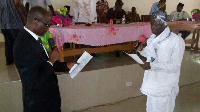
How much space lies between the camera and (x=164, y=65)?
1772mm

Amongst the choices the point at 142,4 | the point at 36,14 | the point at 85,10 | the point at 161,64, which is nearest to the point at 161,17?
the point at 161,64

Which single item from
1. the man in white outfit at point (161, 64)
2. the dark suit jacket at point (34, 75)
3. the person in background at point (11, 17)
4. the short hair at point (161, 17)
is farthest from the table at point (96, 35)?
the short hair at point (161, 17)

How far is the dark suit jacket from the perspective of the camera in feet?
5.05

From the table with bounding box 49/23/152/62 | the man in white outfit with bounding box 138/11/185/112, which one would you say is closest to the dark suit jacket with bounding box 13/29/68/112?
the man in white outfit with bounding box 138/11/185/112

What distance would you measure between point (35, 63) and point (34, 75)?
9 centimetres

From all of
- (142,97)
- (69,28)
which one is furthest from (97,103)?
(69,28)

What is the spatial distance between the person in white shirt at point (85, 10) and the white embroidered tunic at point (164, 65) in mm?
2250

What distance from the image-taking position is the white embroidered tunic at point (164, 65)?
1.77 m

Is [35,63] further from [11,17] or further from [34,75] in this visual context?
[11,17]

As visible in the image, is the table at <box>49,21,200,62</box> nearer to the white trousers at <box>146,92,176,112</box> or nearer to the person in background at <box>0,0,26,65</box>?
the person in background at <box>0,0,26,65</box>

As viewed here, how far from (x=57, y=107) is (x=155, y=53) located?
0.99 meters

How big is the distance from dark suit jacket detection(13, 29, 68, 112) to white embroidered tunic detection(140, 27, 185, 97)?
2.86 ft

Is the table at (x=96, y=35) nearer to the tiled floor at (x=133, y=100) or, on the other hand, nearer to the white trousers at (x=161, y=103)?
the tiled floor at (x=133, y=100)

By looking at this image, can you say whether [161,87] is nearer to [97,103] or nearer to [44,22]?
[44,22]
